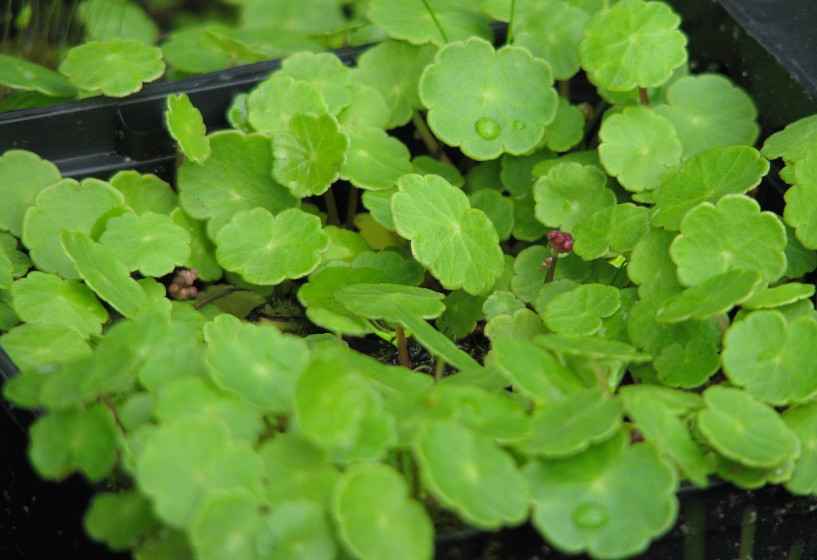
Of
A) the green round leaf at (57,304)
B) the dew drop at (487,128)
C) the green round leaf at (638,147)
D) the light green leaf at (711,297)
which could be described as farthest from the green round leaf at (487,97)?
the green round leaf at (57,304)

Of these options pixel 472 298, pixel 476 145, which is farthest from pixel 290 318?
pixel 476 145

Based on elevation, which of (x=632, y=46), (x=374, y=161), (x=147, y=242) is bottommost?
(x=147, y=242)

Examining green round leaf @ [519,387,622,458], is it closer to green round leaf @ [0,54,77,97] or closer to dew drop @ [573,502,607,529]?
dew drop @ [573,502,607,529]

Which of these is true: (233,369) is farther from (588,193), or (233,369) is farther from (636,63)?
(636,63)

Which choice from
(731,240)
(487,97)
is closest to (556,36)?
(487,97)

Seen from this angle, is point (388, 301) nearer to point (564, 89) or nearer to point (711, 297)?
point (711, 297)

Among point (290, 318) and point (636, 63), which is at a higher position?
point (636, 63)
